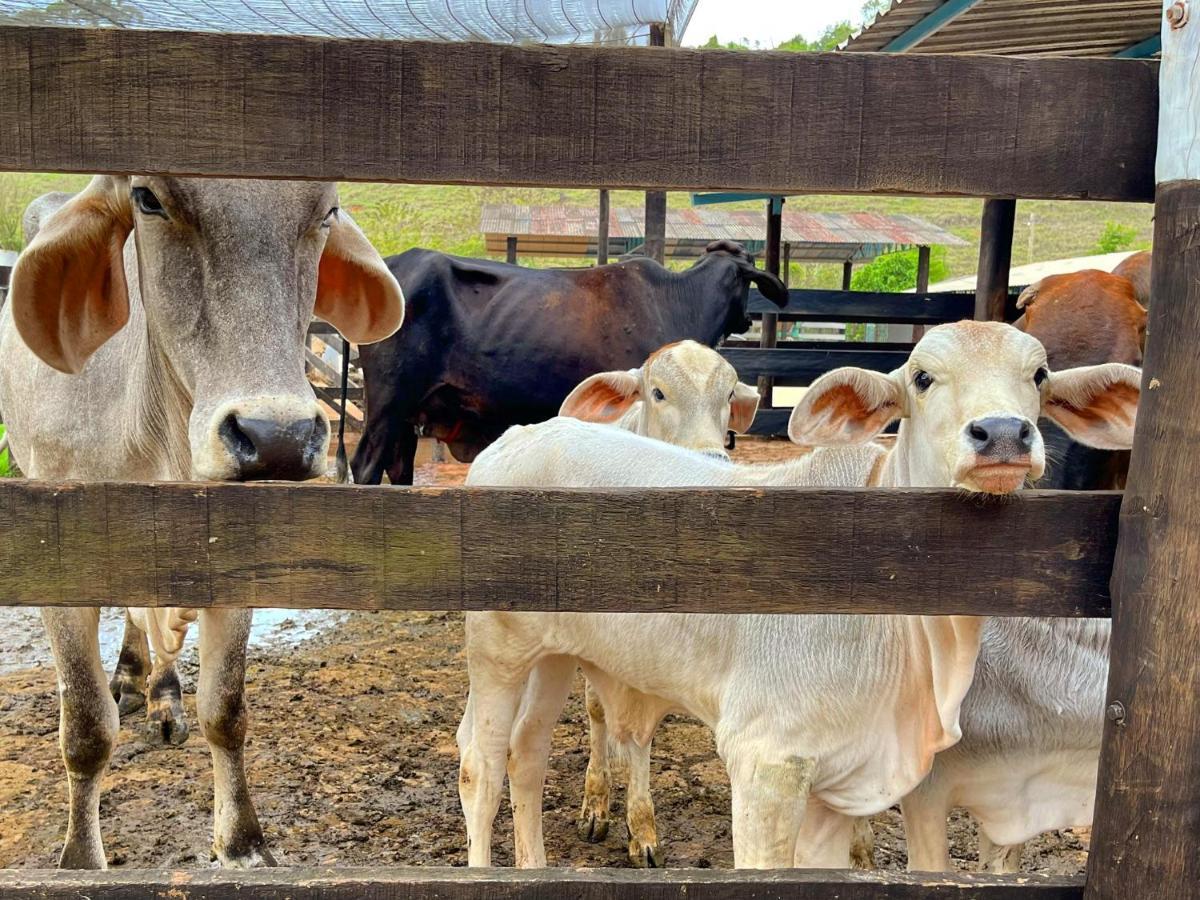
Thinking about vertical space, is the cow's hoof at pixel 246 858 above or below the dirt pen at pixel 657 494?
below

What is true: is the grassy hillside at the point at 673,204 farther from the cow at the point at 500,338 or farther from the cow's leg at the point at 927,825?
the cow's leg at the point at 927,825

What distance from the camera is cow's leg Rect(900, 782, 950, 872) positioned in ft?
10.7

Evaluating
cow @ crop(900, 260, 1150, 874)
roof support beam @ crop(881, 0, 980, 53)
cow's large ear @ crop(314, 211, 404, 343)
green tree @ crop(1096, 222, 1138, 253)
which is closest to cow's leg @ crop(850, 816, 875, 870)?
cow @ crop(900, 260, 1150, 874)

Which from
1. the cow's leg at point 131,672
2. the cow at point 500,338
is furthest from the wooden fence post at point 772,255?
the cow's leg at point 131,672

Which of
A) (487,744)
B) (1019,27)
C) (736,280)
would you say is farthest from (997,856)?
(736,280)

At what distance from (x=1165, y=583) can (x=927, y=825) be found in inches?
65.7

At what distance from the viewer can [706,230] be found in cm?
2080

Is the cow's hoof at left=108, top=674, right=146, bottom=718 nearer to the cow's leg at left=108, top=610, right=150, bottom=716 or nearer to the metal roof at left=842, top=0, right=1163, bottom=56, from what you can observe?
the cow's leg at left=108, top=610, right=150, bottom=716

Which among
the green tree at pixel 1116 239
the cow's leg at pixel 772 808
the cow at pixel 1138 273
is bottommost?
the cow's leg at pixel 772 808

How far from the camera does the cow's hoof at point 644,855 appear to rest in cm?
412

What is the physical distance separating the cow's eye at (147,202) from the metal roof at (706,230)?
48.6 feet

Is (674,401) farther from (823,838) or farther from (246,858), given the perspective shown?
(246,858)

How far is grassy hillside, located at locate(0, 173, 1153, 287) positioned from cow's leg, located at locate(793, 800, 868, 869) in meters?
27.4

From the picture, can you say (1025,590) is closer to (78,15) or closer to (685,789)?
(685,789)
